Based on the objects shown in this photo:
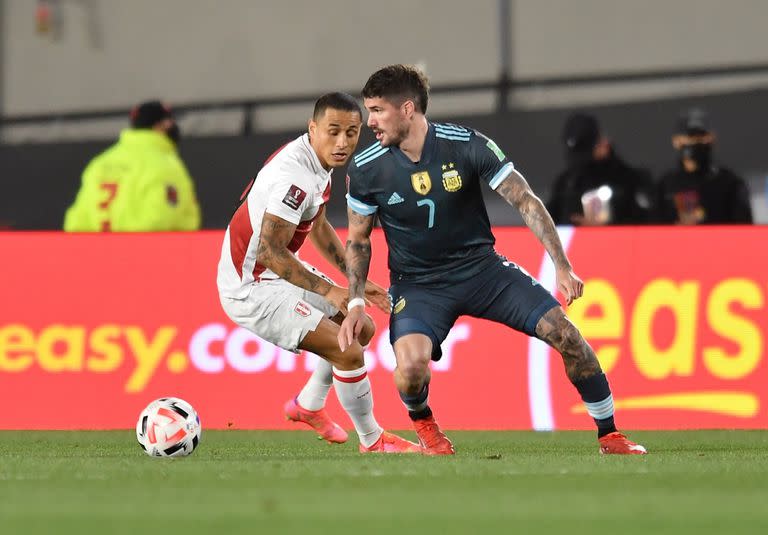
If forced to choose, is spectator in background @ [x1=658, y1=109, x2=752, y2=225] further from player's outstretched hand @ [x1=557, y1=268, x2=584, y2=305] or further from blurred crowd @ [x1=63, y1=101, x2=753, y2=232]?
player's outstretched hand @ [x1=557, y1=268, x2=584, y2=305]

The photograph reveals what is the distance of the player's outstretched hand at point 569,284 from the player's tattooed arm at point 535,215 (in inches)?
2.3

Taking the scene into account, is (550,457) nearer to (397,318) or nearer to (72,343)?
(397,318)

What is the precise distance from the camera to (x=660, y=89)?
1875cm

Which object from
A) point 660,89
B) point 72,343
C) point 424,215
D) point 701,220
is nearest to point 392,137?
point 424,215

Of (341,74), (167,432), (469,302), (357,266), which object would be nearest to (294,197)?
(357,266)

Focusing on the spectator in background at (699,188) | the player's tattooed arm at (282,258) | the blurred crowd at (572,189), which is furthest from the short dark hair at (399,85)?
the spectator in background at (699,188)

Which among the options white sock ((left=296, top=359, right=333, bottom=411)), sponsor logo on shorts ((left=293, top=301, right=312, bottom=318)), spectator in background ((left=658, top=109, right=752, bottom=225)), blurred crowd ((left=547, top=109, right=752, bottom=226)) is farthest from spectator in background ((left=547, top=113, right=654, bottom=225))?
sponsor logo on shorts ((left=293, top=301, right=312, bottom=318))

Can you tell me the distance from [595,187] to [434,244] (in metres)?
4.70

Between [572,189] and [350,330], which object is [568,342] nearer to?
[350,330]

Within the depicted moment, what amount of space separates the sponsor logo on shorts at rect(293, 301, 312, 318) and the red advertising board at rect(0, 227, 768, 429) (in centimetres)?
203

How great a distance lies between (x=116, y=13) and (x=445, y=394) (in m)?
10.3

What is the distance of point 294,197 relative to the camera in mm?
8547

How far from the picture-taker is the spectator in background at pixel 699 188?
494 inches

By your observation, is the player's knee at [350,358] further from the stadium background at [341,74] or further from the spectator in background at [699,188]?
the stadium background at [341,74]
